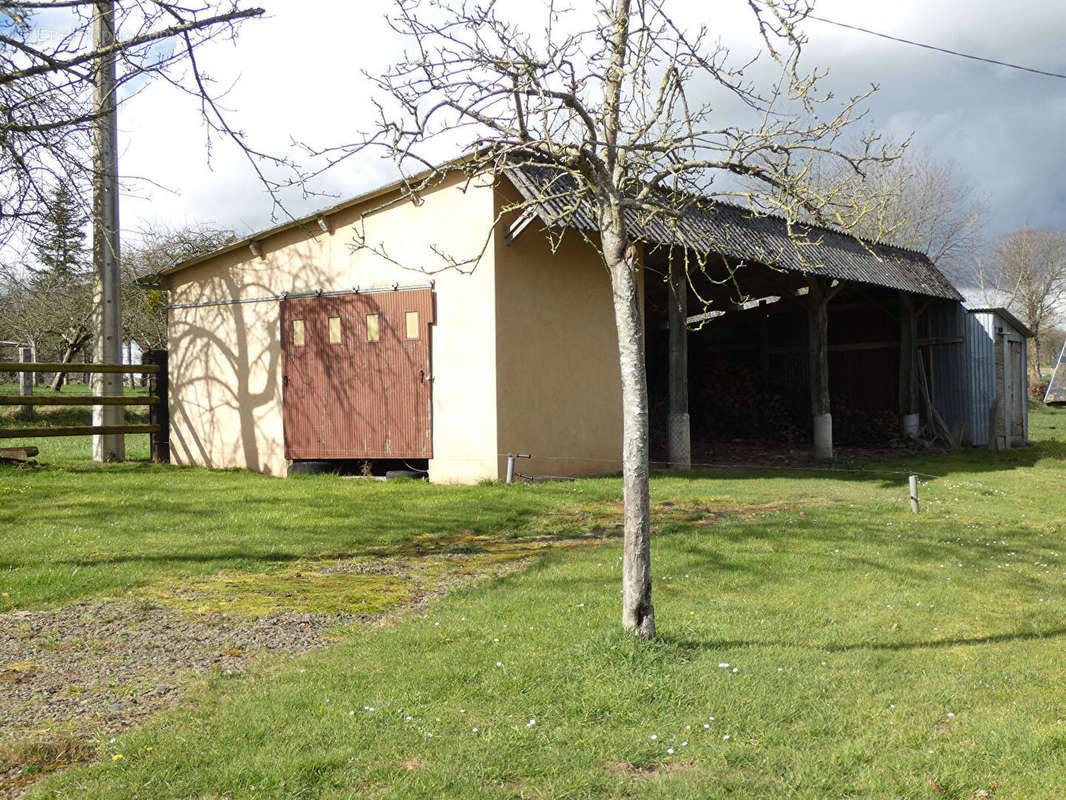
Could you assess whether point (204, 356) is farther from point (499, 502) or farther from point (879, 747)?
point (879, 747)

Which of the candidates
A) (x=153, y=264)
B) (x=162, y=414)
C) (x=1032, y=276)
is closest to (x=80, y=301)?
(x=153, y=264)

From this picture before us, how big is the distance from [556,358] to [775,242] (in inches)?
191

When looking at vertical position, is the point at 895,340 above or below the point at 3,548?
above

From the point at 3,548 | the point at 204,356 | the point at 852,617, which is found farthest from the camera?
the point at 204,356

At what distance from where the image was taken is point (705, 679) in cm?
464

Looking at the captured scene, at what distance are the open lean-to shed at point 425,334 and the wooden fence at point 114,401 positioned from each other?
0.23m

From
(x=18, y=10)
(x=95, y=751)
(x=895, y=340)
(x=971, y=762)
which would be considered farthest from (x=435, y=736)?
(x=895, y=340)

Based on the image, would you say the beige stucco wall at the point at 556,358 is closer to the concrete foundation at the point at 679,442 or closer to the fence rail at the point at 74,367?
the concrete foundation at the point at 679,442

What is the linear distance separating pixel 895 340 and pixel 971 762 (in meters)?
20.0

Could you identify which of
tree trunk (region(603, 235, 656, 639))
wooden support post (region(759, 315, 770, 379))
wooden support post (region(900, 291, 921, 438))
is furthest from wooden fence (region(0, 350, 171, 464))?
wooden support post (region(900, 291, 921, 438))

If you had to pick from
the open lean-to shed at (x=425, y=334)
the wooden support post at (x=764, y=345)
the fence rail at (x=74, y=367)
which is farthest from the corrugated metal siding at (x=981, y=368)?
the fence rail at (x=74, y=367)

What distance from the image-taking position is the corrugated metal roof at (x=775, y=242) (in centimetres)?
1152

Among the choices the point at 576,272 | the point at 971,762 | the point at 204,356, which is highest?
the point at 576,272

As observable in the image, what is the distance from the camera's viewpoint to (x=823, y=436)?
17391mm
